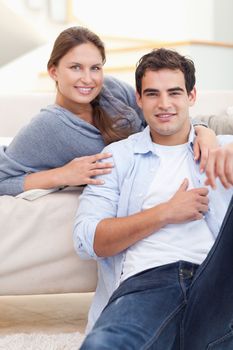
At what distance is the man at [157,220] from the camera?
114 centimetres

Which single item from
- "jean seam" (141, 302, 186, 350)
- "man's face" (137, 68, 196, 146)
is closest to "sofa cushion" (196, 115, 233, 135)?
"man's face" (137, 68, 196, 146)

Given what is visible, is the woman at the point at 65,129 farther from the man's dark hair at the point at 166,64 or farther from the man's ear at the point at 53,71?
the man's dark hair at the point at 166,64

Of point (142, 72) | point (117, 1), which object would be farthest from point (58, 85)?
point (117, 1)

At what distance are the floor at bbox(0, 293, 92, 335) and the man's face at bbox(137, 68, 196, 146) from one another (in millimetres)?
717

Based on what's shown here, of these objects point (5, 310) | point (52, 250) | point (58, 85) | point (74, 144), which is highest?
point (58, 85)

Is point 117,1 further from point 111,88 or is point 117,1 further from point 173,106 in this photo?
point 173,106

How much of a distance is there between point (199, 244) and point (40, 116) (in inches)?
24.1

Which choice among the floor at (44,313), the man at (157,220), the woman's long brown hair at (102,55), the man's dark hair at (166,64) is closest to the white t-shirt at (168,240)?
the man at (157,220)

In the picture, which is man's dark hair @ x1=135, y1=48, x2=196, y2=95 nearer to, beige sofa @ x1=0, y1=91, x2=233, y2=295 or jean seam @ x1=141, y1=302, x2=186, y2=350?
beige sofa @ x1=0, y1=91, x2=233, y2=295

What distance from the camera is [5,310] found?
6.68 feet

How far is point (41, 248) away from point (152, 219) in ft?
1.59

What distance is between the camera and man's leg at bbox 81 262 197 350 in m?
1.03

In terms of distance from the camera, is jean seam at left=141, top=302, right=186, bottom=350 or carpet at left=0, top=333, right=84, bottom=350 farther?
carpet at left=0, top=333, right=84, bottom=350

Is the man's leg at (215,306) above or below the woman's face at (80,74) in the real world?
below
